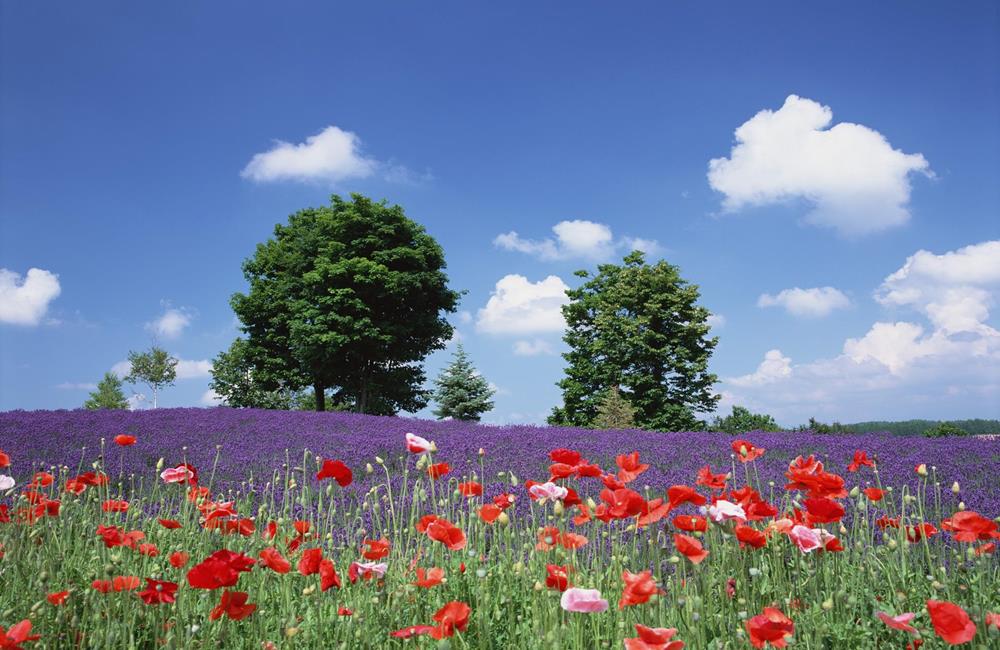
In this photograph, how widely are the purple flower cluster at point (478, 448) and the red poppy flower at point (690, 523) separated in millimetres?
3267

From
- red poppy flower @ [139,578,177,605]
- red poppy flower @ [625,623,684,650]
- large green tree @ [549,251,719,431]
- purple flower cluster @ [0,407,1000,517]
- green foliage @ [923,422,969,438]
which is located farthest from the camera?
large green tree @ [549,251,719,431]

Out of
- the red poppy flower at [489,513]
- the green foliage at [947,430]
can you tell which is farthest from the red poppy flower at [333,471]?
the green foliage at [947,430]

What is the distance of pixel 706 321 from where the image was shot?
27094 millimetres

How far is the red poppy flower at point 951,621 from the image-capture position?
6.64 ft

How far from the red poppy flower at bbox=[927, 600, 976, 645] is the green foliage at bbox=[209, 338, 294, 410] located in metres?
31.3

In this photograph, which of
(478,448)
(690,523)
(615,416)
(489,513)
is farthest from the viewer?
(615,416)

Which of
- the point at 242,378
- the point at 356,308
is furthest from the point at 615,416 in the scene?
the point at 242,378

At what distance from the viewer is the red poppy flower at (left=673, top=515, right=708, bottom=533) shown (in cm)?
282

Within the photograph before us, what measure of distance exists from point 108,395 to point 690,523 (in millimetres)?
50210

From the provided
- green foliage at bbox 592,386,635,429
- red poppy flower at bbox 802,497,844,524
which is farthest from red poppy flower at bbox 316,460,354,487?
green foliage at bbox 592,386,635,429

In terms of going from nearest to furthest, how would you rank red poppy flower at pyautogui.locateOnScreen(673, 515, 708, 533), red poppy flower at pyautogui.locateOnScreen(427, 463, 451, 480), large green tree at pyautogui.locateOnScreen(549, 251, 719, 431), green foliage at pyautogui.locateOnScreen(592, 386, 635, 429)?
red poppy flower at pyautogui.locateOnScreen(673, 515, 708, 533) → red poppy flower at pyautogui.locateOnScreen(427, 463, 451, 480) → green foliage at pyautogui.locateOnScreen(592, 386, 635, 429) → large green tree at pyautogui.locateOnScreen(549, 251, 719, 431)

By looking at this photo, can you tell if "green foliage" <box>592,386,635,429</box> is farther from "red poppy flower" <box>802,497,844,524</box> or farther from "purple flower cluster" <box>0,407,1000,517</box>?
"red poppy flower" <box>802,497,844,524</box>

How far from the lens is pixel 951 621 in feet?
6.71

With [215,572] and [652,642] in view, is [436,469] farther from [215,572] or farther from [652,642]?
[652,642]
